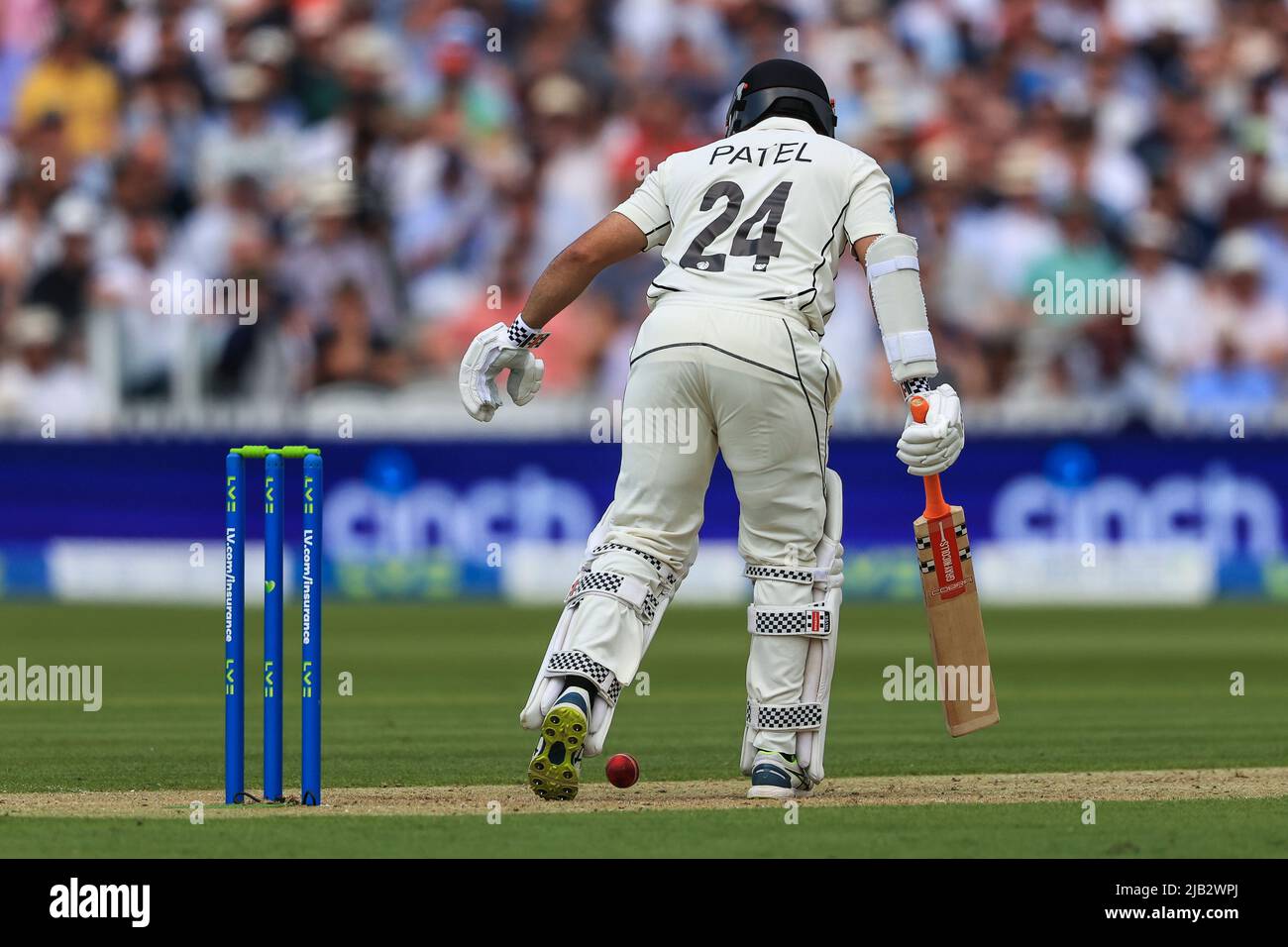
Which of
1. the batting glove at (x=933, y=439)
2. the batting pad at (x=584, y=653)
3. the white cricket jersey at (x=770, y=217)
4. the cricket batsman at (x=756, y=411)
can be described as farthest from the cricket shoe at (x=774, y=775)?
the white cricket jersey at (x=770, y=217)

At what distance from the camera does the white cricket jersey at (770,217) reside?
6.71 metres

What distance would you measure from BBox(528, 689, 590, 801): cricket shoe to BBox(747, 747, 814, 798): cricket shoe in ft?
1.86

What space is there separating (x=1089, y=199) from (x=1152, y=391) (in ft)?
5.28

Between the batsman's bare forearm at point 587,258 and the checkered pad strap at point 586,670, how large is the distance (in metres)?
1.10

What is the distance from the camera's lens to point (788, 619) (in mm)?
6672

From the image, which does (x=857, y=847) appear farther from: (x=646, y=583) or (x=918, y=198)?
(x=918, y=198)

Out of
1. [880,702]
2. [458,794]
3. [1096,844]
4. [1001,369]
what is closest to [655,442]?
[458,794]

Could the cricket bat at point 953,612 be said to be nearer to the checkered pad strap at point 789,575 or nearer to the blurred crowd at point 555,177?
the checkered pad strap at point 789,575

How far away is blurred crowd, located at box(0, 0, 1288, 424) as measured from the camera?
16.0m

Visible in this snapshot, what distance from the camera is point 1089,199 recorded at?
16719mm

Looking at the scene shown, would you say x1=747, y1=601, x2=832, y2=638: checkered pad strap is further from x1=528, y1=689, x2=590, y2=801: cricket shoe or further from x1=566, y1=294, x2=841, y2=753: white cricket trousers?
x1=528, y1=689, x2=590, y2=801: cricket shoe

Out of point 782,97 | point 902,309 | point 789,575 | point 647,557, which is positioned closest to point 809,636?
point 789,575

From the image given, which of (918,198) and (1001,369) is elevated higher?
(918,198)

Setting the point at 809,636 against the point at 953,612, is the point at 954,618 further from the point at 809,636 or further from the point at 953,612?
the point at 809,636
